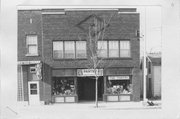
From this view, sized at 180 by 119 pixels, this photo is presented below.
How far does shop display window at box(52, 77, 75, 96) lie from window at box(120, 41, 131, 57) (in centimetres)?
24

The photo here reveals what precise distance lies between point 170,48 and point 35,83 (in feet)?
1.74

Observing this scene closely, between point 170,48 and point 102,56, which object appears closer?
point 170,48

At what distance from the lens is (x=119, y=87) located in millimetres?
1830

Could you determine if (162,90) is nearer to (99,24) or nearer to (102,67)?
(102,67)

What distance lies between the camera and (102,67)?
164 cm

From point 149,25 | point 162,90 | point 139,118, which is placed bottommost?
point 139,118

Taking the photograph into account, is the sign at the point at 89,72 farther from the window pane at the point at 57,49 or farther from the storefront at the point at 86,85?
the window pane at the point at 57,49

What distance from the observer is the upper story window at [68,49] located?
1650 mm

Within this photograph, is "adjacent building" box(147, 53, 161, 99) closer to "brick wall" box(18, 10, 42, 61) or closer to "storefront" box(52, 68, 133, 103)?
"storefront" box(52, 68, 133, 103)

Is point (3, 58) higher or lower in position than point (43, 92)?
higher

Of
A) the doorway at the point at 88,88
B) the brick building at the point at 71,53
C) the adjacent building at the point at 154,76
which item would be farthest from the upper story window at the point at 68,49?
the adjacent building at the point at 154,76

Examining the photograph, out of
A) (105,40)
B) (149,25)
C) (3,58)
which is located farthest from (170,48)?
(3,58)

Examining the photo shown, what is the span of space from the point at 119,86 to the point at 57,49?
1.10 feet

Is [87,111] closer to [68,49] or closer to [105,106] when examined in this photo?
[105,106]
